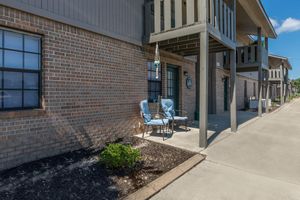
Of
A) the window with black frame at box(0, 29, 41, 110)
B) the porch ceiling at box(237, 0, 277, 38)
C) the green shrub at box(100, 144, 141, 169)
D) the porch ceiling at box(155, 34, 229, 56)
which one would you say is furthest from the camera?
the porch ceiling at box(237, 0, 277, 38)

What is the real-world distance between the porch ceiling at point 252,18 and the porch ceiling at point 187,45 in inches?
122

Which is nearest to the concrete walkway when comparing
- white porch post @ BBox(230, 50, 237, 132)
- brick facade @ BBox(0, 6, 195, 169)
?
white porch post @ BBox(230, 50, 237, 132)

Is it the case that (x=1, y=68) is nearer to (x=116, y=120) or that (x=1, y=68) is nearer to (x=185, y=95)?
(x=116, y=120)

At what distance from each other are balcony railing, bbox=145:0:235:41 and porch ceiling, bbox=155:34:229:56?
0.41 m

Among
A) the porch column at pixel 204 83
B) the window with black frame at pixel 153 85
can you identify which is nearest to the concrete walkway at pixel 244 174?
the porch column at pixel 204 83

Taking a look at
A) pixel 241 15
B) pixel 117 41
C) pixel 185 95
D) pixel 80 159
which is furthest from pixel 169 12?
pixel 241 15

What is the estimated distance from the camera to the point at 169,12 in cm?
682

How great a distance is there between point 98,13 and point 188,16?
2422 mm

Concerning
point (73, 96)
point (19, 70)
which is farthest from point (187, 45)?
point (19, 70)

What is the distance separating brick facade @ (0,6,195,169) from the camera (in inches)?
171

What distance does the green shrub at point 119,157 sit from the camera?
412cm

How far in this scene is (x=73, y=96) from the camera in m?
5.33

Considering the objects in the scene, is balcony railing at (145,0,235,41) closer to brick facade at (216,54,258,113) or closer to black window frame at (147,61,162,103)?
black window frame at (147,61,162,103)

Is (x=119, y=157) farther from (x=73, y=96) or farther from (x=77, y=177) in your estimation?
(x=73, y=96)
